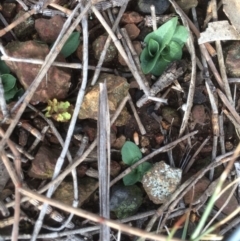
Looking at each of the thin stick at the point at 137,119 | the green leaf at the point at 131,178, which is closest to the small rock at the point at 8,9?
the thin stick at the point at 137,119

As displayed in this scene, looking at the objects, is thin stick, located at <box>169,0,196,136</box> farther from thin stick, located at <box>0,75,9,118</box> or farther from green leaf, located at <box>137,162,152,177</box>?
thin stick, located at <box>0,75,9,118</box>

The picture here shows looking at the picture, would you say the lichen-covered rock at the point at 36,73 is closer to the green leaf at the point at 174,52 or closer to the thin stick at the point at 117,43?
the thin stick at the point at 117,43

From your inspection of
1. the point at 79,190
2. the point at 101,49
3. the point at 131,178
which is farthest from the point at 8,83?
the point at 131,178

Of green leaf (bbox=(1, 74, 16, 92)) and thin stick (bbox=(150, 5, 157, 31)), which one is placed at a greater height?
thin stick (bbox=(150, 5, 157, 31))

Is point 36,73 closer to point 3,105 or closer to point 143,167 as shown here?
point 3,105

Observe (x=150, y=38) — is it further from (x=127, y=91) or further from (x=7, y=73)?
(x=7, y=73)

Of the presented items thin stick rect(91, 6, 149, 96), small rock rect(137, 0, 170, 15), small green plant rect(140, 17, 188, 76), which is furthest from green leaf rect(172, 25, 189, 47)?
thin stick rect(91, 6, 149, 96)
